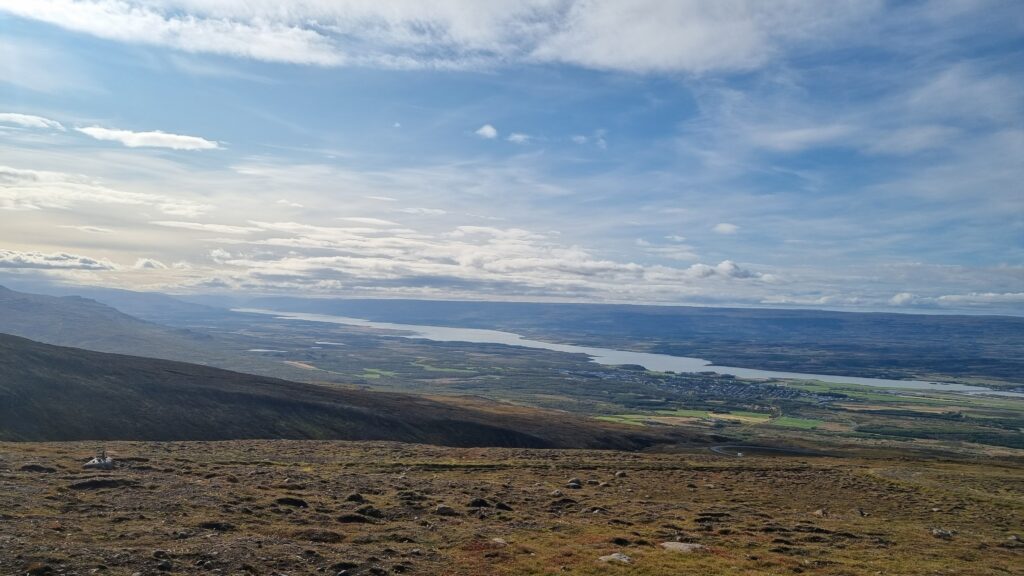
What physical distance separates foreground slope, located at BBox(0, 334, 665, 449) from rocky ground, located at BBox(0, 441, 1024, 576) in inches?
1017

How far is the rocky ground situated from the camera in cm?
2288

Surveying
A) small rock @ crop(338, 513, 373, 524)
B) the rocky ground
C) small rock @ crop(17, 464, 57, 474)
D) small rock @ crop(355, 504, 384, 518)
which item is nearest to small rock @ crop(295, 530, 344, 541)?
the rocky ground

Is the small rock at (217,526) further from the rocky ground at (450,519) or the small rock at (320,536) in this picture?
the small rock at (320,536)

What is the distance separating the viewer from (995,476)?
70.6 metres

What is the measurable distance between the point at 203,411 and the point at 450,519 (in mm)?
66125

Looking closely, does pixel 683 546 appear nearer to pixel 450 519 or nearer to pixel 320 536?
pixel 450 519

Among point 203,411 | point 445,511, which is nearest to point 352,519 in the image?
point 445,511

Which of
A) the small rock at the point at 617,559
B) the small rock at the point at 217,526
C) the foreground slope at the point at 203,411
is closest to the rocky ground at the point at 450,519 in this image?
the small rock at the point at 217,526

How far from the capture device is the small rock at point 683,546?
29125 millimetres

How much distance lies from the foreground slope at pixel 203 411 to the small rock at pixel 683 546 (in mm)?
65781

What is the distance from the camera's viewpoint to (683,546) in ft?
97.0

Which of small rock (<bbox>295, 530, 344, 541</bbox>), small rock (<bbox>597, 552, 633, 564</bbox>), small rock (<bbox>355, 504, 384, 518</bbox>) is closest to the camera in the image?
small rock (<bbox>597, 552, 633, 564</bbox>)

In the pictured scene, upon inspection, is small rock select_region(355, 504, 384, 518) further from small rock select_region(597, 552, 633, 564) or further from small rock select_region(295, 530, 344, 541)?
small rock select_region(597, 552, 633, 564)

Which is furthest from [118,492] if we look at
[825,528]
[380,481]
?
[825,528]
